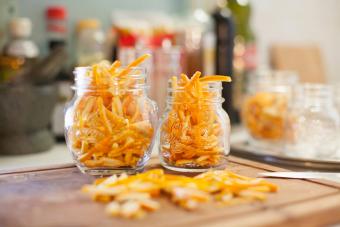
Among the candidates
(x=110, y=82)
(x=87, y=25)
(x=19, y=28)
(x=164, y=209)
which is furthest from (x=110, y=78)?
(x=87, y=25)

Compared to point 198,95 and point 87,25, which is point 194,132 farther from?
point 87,25

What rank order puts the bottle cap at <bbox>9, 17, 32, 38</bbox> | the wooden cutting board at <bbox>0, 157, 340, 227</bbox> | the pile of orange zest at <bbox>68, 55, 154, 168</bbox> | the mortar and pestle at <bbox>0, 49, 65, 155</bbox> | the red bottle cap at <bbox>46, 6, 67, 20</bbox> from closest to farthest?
the wooden cutting board at <bbox>0, 157, 340, 227</bbox>
the pile of orange zest at <bbox>68, 55, 154, 168</bbox>
the mortar and pestle at <bbox>0, 49, 65, 155</bbox>
the bottle cap at <bbox>9, 17, 32, 38</bbox>
the red bottle cap at <bbox>46, 6, 67, 20</bbox>

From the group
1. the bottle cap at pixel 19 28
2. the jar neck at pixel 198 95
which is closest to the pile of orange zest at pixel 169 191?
the jar neck at pixel 198 95

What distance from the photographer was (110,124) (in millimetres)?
750

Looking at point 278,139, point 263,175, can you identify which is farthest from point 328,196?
point 278,139

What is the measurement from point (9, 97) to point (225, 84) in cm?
62

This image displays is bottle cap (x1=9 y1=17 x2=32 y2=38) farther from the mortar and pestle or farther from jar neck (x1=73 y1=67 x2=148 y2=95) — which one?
jar neck (x1=73 y1=67 x2=148 y2=95)

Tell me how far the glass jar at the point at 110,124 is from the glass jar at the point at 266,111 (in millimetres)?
429

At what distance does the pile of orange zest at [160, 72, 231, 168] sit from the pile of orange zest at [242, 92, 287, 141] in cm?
37

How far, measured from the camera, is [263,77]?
1294 millimetres

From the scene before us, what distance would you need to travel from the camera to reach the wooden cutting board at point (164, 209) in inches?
21.6

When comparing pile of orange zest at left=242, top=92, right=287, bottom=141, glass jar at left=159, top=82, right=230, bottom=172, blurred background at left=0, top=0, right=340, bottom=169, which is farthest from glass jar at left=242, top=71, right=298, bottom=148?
glass jar at left=159, top=82, right=230, bottom=172

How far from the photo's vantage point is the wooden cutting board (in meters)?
0.55

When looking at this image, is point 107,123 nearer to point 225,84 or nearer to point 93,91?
point 93,91
